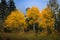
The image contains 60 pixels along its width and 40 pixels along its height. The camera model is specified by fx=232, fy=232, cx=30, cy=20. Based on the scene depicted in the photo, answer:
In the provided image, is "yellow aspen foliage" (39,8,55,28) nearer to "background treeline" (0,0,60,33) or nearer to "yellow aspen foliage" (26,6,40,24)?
"background treeline" (0,0,60,33)

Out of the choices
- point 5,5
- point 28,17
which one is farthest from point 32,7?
point 5,5

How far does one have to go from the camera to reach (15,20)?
19875 mm

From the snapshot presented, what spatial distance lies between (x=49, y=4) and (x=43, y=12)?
2.24m

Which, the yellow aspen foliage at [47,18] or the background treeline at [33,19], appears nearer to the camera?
the background treeline at [33,19]

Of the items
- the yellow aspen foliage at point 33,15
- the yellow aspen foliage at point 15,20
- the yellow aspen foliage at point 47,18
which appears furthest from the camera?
the yellow aspen foliage at point 33,15

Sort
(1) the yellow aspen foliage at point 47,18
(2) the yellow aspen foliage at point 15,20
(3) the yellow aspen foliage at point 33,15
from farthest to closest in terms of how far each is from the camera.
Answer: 1. (3) the yellow aspen foliage at point 33,15
2. (1) the yellow aspen foliage at point 47,18
3. (2) the yellow aspen foliage at point 15,20

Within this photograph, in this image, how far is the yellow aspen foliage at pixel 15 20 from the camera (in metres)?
19.4

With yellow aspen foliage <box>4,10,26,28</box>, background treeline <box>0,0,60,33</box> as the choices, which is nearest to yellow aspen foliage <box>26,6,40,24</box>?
background treeline <box>0,0,60,33</box>

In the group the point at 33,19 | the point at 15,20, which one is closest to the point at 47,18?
the point at 33,19

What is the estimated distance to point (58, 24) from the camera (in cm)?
1945

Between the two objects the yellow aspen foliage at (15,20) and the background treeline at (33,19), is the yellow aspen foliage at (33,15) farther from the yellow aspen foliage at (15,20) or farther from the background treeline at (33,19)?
the yellow aspen foliage at (15,20)

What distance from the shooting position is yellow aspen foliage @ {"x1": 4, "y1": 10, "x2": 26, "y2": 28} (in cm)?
1944

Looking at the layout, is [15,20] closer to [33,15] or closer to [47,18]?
[33,15]

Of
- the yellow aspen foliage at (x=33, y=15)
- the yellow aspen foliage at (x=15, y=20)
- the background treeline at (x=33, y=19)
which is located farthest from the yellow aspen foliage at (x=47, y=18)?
the yellow aspen foliage at (x=15, y=20)
